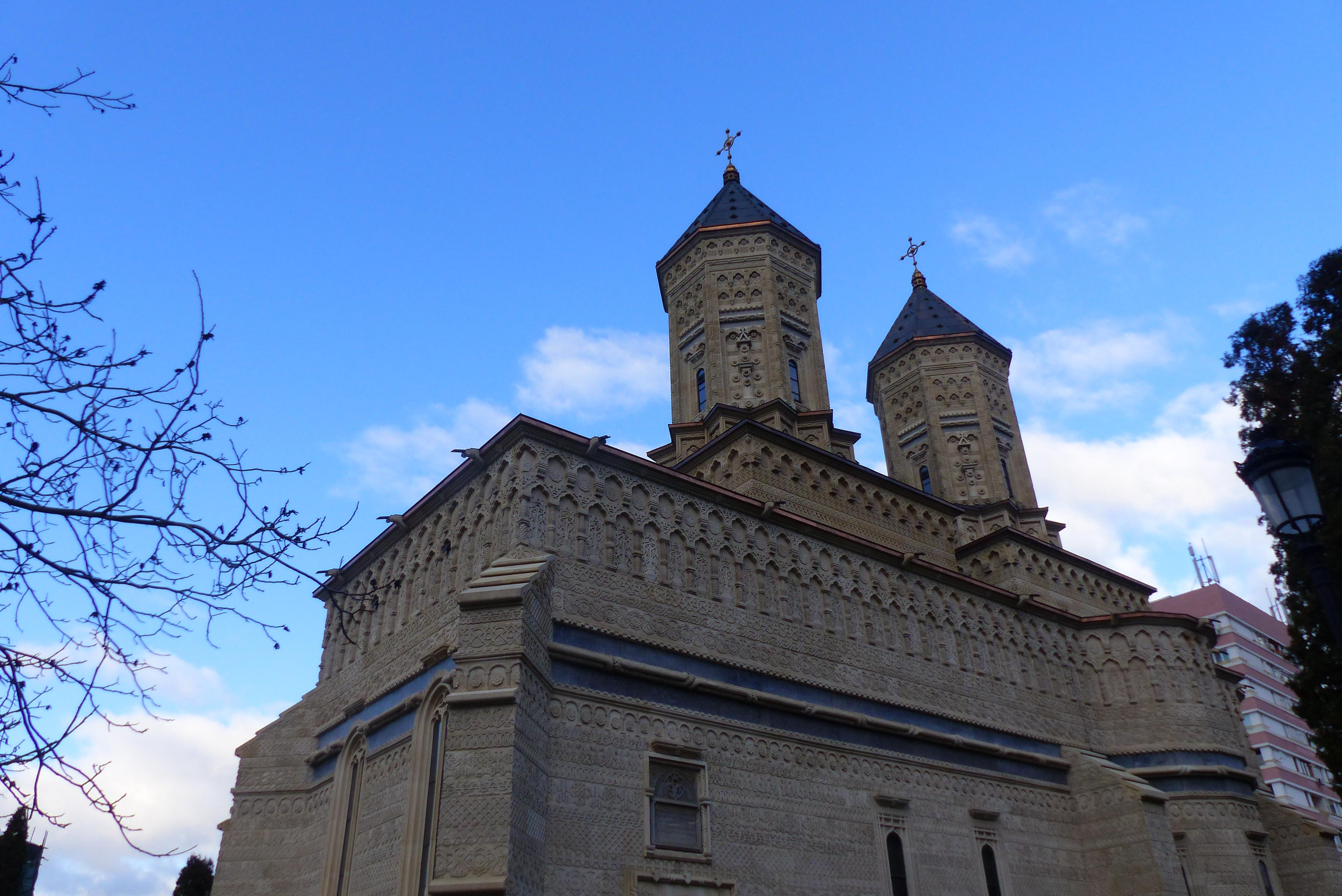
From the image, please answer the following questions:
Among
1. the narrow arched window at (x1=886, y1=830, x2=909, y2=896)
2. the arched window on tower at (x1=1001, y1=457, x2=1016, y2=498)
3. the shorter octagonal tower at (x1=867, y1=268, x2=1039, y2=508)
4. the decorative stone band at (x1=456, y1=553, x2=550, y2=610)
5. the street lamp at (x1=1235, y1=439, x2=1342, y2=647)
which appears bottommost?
the narrow arched window at (x1=886, y1=830, x2=909, y2=896)

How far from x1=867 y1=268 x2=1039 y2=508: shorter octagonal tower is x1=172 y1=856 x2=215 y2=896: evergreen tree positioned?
2592cm

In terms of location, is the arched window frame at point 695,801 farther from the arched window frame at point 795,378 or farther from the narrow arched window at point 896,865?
the arched window frame at point 795,378

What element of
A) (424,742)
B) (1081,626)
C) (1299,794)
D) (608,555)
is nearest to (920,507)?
(1081,626)

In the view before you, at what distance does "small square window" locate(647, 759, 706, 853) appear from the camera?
11406 mm

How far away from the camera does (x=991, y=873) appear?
50.3 ft

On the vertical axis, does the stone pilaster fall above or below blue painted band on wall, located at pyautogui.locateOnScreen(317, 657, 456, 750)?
below

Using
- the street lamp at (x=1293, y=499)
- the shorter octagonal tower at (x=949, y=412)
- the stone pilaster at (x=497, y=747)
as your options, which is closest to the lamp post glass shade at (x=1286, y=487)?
the street lamp at (x=1293, y=499)

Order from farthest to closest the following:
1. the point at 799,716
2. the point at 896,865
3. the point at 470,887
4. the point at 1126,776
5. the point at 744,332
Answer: the point at 744,332
the point at 1126,776
the point at 896,865
the point at 799,716
the point at 470,887

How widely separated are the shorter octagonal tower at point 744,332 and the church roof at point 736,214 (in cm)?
4

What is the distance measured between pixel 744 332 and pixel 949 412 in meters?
7.98

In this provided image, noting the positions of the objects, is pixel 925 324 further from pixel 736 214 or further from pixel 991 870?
pixel 991 870

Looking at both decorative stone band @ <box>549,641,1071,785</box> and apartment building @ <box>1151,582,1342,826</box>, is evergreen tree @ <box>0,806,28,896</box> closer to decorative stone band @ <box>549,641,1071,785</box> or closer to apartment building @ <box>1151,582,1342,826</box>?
decorative stone band @ <box>549,641,1071,785</box>

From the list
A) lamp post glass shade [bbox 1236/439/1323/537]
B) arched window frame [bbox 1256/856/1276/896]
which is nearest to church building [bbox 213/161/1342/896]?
arched window frame [bbox 1256/856/1276/896]

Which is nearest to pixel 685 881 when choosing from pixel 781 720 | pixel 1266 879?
pixel 781 720
